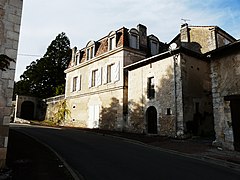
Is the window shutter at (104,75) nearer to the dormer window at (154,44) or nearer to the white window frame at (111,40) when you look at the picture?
the white window frame at (111,40)

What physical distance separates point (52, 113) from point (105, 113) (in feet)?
37.9

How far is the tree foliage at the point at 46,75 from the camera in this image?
36344mm

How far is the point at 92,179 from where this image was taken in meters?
5.20

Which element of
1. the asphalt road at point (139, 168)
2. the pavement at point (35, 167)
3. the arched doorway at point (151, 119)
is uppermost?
the arched doorway at point (151, 119)

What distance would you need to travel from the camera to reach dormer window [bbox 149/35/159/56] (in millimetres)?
20998

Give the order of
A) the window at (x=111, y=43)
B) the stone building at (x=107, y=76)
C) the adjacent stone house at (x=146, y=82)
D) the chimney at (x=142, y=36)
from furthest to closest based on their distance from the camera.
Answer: the chimney at (x=142, y=36), the window at (x=111, y=43), the stone building at (x=107, y=76), the adjacent stone house at (x=146, y=82)

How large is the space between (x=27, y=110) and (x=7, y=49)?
2814cm

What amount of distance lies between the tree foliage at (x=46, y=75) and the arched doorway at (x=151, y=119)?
22.7m

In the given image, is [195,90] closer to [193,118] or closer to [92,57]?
[193,118]

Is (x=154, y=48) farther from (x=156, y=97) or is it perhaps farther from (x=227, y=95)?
(x=227, y=95)

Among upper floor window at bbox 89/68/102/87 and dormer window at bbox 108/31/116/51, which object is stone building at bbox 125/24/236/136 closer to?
dormer window at bbox 108/31/116/51

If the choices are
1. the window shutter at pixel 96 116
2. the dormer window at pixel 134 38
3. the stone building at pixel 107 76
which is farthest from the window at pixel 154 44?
the window shutter at pixel 96 116

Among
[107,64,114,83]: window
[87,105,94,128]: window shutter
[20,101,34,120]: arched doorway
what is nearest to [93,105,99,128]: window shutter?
[87,105,94,128]: window shutter

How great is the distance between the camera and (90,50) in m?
23.1
